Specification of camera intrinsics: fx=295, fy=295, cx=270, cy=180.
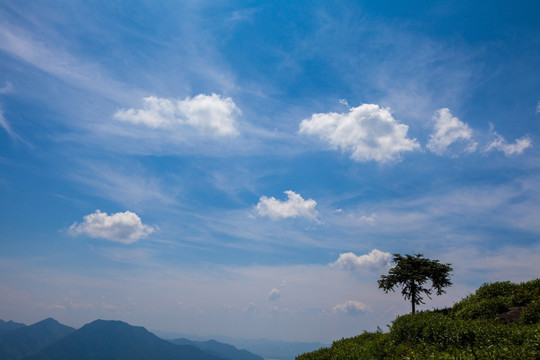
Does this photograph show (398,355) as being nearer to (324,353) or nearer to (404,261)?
(324,353)

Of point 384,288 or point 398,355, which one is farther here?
point 384,288

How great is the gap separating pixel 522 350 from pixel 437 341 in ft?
32.4

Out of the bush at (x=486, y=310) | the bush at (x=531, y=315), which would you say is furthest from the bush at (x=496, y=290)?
the bush at (x=531, y=315)

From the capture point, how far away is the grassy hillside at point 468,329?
18312 mm

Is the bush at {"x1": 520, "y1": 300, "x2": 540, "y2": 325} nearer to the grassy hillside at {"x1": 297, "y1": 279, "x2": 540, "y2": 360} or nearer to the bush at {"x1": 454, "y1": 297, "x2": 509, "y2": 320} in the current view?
the grassy hillside at {"x1": 297, "y1": 279, "x2": 540, "y2": 360}

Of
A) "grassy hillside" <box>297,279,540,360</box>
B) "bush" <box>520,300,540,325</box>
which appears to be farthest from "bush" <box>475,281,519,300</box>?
"bush" <box>520,300,540,325</box>

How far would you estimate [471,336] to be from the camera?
784 inches

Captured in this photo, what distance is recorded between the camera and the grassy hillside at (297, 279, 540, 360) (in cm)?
1831

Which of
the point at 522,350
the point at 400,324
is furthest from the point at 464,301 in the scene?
the point at 522,350

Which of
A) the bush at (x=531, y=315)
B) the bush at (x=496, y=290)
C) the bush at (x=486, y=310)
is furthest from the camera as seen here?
the bush at (x=496, y=290)

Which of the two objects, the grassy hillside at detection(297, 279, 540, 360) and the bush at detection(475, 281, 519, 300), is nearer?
the grassy hillside at detection(297, 279, 540, 360)

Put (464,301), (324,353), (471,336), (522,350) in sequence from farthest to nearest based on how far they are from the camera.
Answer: (464,301) → (324,353) → (471,336) → (522,350)

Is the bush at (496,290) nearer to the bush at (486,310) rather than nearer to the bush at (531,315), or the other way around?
the bush at (486,310)

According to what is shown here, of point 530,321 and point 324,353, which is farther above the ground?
point 530,321
